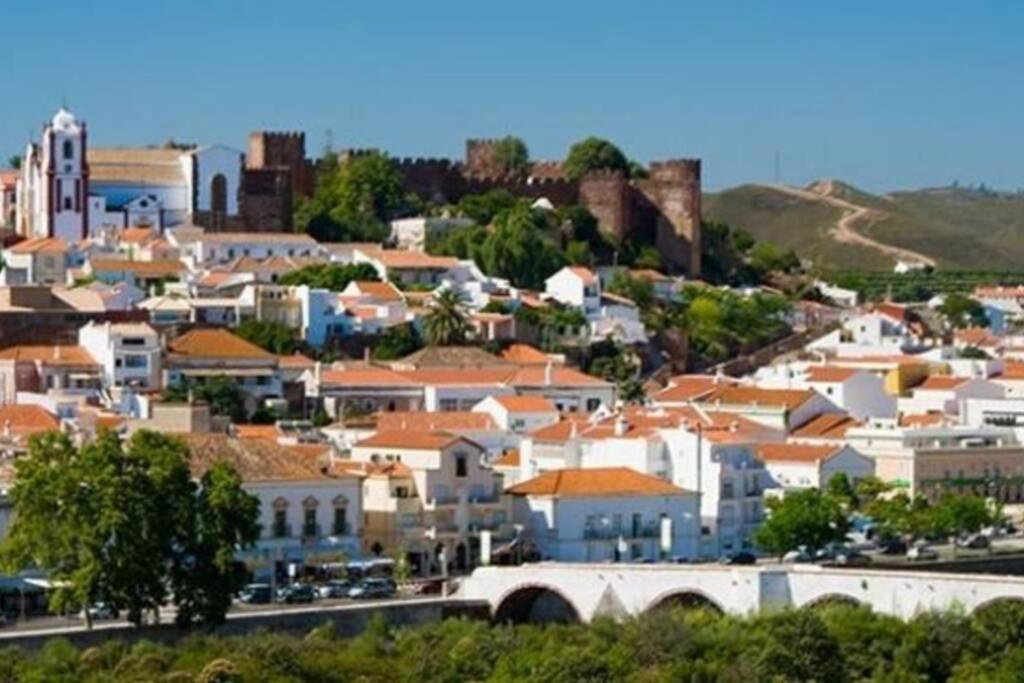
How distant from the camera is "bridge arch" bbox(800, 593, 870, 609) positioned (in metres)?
42.8

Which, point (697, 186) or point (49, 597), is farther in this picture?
point (697, 186)

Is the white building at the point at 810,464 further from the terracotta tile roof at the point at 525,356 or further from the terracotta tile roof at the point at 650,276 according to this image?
the terracotta tile roof at the point at 650,276

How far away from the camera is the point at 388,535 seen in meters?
48.0

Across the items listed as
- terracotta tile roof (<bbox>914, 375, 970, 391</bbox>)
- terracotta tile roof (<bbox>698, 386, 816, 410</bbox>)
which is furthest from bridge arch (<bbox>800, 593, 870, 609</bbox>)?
terracotta tile roof (<bbox>914, 375, 970, 391</bbox>)

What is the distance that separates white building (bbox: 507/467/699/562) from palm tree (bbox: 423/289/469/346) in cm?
1583

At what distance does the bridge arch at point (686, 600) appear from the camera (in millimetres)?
43594

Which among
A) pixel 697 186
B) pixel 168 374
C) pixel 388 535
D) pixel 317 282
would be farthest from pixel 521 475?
pixel 697 186

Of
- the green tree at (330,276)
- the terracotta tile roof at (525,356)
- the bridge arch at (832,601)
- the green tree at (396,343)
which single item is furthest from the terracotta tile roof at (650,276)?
the bridge arch at (832,601)

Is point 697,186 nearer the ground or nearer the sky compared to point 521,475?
nearer the sky

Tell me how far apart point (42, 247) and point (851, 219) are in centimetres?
7058

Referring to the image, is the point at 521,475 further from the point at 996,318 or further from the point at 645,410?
the point at 996,318

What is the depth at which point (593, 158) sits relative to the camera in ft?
287

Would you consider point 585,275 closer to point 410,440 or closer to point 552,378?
point 552,378

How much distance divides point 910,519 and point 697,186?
30.9 metres
